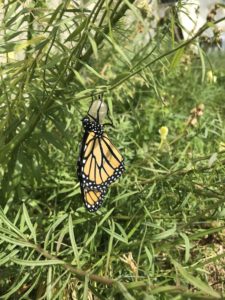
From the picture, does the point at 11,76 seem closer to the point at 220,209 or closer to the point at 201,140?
the point at 220,209

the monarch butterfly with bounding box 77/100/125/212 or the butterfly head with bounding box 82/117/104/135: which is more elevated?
the butterfly head with bounding box 82/117/104/135

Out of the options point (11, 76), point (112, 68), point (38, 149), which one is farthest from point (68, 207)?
point (112, 68)

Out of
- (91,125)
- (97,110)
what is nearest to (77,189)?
(91,125)

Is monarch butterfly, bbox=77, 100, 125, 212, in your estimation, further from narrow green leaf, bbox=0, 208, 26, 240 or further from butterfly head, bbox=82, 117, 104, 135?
narrow green leaf, bbox=0, 208, 26, 240

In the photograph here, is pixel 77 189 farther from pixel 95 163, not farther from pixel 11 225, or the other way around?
pixel 11 225

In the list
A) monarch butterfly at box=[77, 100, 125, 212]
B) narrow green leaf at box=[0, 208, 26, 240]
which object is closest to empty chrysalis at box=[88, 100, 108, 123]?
monarch butterfly at box=[77, 100, 125, 212]

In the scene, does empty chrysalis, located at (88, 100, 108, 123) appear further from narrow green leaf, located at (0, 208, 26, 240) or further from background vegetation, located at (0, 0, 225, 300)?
narrow green leaf, located at (0, 208, 26, 240)

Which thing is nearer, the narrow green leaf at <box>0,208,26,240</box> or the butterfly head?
the narrow green leaf at <box>0,208,26,240</box>
